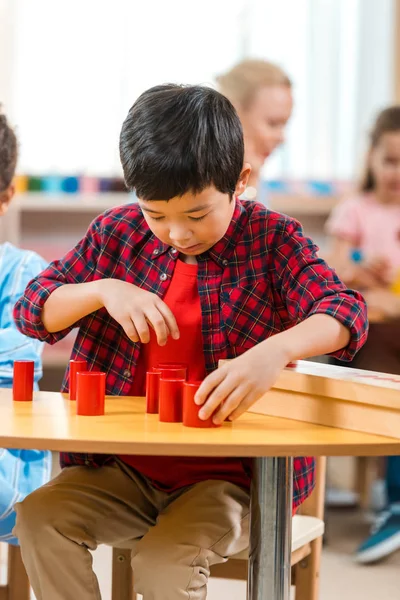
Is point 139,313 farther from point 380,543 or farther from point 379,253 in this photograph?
point 379,253

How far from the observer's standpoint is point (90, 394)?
128cm

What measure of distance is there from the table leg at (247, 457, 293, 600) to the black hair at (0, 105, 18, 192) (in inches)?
37.2

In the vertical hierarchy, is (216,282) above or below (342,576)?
above

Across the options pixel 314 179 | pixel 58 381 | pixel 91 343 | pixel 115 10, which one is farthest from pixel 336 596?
pixel 115 10

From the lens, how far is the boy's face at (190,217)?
1364 millimetres

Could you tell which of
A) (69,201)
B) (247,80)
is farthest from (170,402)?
(69,201)

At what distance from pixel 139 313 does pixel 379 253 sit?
2.09 metres

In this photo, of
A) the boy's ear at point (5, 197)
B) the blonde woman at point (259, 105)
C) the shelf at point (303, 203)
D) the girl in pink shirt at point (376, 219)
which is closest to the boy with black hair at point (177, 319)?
the boy's ear at point (5, 197)

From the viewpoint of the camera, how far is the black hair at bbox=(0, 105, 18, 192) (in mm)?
1931

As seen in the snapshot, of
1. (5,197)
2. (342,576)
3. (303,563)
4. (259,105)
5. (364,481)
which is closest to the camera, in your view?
(303,563)

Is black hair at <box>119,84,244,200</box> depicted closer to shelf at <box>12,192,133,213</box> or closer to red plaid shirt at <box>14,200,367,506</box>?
red plaid shirt at <box>14,200,367,506</box>

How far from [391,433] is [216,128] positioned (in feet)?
1.70

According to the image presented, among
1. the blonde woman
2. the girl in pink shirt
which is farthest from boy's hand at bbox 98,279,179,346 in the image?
the girl in pink shirt

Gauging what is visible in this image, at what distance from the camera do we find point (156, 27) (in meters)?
4.10
